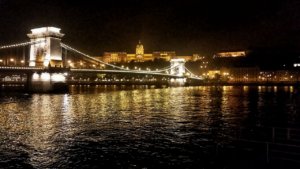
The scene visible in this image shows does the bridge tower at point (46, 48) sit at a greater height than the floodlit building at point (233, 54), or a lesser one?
lesser

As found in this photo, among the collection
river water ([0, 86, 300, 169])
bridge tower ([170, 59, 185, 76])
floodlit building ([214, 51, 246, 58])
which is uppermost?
floodlit building ([214, 51, 246, 58])

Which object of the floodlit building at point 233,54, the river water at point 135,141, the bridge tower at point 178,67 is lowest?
the river water at point 135,141

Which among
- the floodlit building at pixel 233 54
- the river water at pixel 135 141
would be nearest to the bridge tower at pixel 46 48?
the river water at pixel 135 141

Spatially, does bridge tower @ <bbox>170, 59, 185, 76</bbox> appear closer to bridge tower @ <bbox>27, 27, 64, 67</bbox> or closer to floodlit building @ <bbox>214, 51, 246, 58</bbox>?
floodlit building @ <bbox>214, 51, 246, 58</bbox>

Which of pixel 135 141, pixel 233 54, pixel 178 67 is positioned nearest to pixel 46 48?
pixel 135 141

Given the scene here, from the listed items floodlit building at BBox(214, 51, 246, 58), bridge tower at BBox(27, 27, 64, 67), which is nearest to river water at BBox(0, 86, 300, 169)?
bridge tower at BBox(27, 27, 64, 67)

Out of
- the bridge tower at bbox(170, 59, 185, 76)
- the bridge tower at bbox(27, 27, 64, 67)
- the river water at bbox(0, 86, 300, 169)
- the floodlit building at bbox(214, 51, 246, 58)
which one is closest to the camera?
the river water at bbox(0, 86, 300, 169)

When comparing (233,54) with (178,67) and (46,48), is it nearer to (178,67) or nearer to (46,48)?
(178,67)

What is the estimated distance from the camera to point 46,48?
235 ft

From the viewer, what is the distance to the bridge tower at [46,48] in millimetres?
70438

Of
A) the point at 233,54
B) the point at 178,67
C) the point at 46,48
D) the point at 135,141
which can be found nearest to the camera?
the point at 135,141

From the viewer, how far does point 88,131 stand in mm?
21141

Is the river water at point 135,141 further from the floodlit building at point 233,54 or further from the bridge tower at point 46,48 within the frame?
the floodlit building at point 233,54

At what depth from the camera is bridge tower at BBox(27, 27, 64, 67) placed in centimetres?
7044
